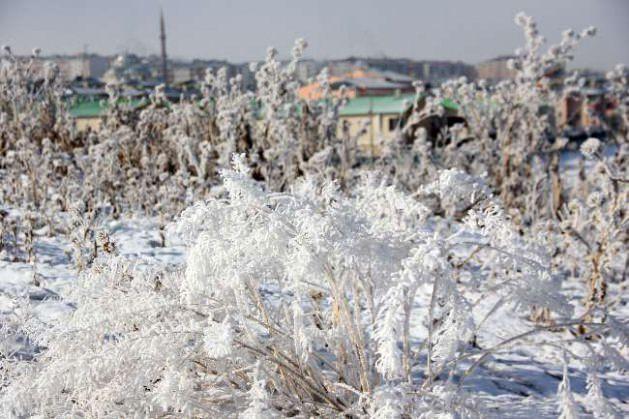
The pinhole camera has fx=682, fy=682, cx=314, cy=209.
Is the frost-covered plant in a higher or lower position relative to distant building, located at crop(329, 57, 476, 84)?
lower

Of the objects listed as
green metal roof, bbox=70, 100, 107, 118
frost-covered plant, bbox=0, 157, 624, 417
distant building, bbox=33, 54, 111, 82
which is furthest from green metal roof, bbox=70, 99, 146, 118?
frost-covered plant, bbox=0, 157, 624, 417

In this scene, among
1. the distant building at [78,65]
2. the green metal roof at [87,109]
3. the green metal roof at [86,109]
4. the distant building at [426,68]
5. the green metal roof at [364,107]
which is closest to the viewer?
the distant building at [78,65]

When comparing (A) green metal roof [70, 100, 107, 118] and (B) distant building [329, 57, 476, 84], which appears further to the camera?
(B) distant building [329, 57, 476, 84]

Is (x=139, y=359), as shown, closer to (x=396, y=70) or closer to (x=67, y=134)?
(x=67, y=134)

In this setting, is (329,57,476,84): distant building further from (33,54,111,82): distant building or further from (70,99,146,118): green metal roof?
(70,99,146,118): green metal roof

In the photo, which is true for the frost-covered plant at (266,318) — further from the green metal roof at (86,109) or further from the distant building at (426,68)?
the distant building at (426,68)

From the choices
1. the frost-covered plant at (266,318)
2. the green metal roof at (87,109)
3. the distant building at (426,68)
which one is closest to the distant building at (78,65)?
the green metal roof at (87,109)

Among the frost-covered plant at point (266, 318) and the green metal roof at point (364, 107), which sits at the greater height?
the green metal roof at point (364, 107)

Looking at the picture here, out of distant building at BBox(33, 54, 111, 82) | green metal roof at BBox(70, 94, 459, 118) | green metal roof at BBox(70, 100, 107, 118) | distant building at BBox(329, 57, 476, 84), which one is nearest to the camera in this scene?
distant building at BBox(33, 54, 111, 82)

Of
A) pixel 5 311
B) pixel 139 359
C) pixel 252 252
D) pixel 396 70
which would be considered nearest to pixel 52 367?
pixel 139 359

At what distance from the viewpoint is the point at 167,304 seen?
7.84ft

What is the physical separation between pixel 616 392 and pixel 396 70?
42954 millimetres

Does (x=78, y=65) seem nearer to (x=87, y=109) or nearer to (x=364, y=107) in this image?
(x=87, y=109)

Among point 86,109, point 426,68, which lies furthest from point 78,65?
point 426,68
